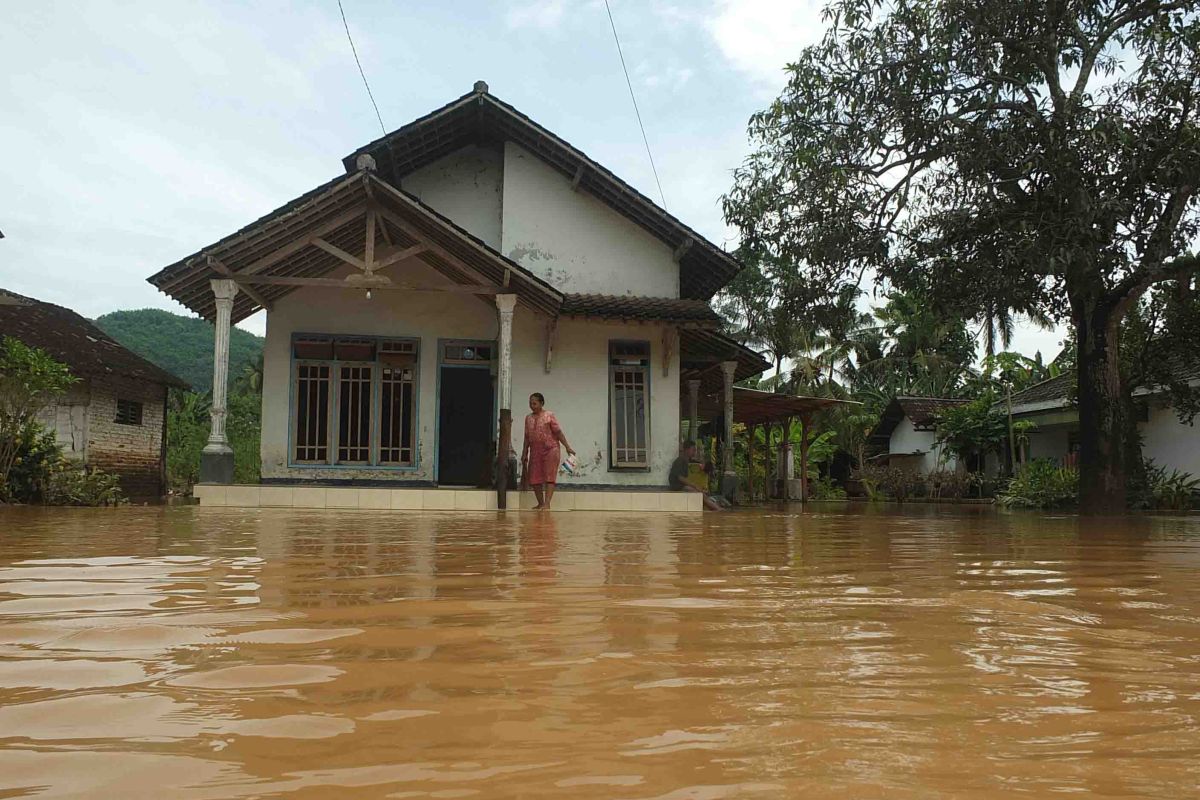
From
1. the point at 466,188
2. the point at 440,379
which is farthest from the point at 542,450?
the point at 466,188

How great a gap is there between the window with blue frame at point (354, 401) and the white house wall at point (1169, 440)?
47.7 ft

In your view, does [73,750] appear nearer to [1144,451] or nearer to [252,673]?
[252,673]

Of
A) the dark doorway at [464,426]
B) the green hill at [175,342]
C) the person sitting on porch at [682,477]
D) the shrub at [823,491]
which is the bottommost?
the shrub at [823,491]

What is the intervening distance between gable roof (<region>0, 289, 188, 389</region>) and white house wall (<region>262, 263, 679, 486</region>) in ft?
26.6

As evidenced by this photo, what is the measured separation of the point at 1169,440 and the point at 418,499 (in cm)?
1600

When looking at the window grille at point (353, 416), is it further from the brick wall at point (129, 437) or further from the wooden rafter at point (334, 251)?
the brick wall at point (129, 437)

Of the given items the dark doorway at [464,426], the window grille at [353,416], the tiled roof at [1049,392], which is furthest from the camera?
the tiled roof at [1049,392]

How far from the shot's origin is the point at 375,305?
14.2 metres

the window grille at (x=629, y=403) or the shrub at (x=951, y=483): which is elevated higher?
the window grille at (x=629, y=403)

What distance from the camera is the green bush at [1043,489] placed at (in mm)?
18656

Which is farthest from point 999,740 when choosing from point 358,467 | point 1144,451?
point 1144,451

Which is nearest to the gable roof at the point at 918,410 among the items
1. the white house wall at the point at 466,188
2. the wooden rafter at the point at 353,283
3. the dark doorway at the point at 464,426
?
the dark doorway at the point at 464,426

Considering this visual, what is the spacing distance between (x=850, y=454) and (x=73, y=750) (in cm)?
3410

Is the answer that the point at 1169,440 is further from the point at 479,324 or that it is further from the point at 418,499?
the point at 418,499
